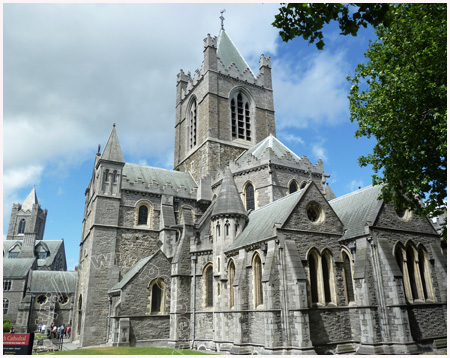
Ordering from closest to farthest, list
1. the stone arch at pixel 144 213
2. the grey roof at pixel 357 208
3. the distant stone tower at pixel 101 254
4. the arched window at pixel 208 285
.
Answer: the grey roof at pixel 357 208
the arched window at pixel 208 285
the distant stone tower at pixel 101 254
the stone arch at pixel 144 213

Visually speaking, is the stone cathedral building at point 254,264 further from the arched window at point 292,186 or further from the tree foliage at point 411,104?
the tree foliage at point 411,104

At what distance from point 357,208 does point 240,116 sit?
2294 cm

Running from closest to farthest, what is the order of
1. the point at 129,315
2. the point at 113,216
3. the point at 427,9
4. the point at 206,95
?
1. the point at 427,9
2. the point at 129,315
3. the point at 113,216
4. the point at 206,95

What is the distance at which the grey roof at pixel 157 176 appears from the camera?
33.5 metres

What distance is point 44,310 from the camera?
166ft

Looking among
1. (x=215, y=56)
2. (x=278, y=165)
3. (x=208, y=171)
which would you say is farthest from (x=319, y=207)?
(x=215, y=56)

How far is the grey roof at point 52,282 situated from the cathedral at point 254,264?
977 inches

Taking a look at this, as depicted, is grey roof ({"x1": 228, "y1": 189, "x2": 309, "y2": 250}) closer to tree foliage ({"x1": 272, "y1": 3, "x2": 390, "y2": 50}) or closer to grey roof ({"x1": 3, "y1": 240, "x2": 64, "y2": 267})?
tree foliage ({"x1": 272, "y1": 3, "x2": 390, "y2": 50})

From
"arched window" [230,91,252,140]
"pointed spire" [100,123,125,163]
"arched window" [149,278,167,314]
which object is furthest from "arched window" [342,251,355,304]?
"arched window" [230,91,252,140]

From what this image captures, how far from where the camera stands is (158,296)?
82.1ft

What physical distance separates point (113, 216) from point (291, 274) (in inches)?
664

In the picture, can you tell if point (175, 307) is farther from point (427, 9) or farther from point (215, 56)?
point (215, 56)

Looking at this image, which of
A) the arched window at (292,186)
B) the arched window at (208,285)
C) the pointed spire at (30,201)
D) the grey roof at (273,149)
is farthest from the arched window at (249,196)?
the pointed spire at (30,201)

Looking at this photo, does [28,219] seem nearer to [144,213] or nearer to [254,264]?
[144,213]
